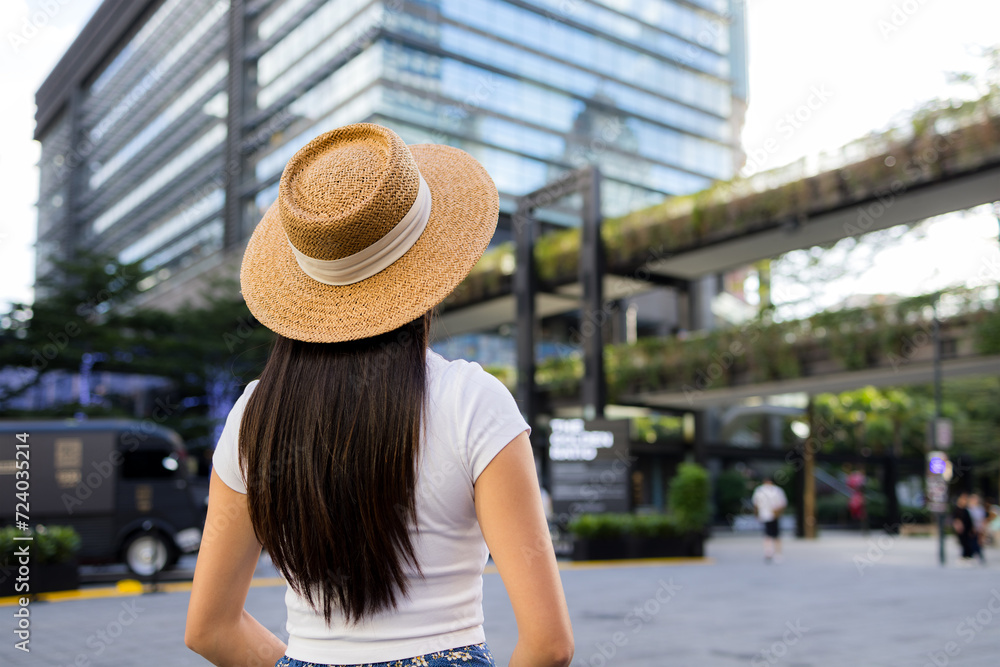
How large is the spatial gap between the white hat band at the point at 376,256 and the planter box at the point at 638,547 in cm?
1652

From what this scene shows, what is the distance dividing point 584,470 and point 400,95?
2677 cm

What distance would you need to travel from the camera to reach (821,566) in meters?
17.0

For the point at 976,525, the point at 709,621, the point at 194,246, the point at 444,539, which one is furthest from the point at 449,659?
the point at 194,246

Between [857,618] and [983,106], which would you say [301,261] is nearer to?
[857,618]

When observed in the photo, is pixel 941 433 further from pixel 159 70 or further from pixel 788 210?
pixel 159 70

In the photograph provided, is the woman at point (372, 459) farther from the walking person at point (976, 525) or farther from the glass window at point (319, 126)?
the glass window at point (319, 126)

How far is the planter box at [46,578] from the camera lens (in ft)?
36.8

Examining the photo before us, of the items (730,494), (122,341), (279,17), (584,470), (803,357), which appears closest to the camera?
(584,470)

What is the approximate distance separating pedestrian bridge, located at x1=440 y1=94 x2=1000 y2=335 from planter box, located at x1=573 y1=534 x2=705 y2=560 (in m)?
6.16

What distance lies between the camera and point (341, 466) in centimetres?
136

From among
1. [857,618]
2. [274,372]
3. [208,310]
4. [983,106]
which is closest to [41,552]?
[857,618]

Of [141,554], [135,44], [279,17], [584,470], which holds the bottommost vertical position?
[141,554]

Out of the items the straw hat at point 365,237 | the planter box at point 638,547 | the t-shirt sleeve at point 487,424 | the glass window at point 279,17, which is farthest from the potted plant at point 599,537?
the glass window at point 279,17

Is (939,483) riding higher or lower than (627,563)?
higher
